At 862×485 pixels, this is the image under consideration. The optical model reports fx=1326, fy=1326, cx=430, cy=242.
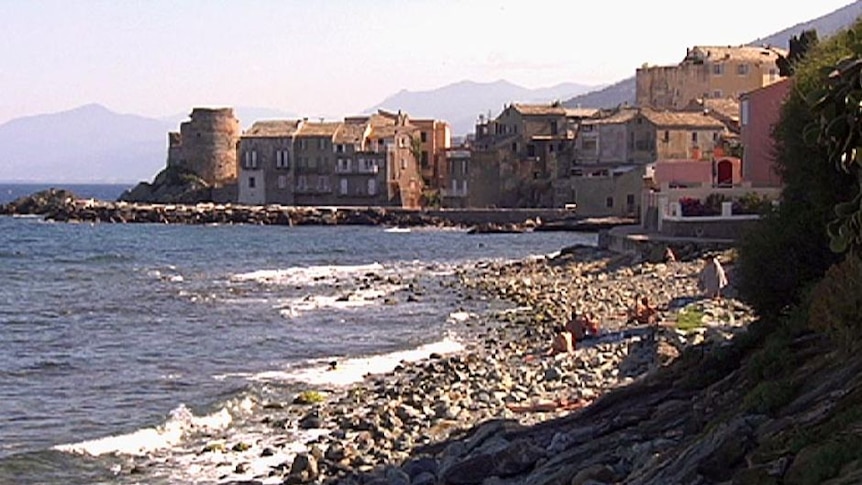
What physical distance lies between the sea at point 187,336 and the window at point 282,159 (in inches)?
1362

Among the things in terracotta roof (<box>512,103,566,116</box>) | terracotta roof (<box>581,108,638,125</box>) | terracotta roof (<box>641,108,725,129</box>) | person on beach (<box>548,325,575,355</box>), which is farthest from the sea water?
terracotta roof (<box>512,103,566,116</box>)

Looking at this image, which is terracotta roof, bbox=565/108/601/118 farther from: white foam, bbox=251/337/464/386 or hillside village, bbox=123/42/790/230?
white foam, bbox=251/337/464/386

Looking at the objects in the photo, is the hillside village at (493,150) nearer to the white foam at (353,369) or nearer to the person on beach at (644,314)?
the person on beach at (644,314)

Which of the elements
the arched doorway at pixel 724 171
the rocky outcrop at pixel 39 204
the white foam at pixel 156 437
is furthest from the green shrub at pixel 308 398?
the rocky outcrop at pixel 39 204

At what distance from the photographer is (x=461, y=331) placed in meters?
30.9

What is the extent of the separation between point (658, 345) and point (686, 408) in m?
6.00

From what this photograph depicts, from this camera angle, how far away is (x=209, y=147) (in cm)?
11231

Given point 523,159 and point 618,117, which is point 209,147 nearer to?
point 523,159

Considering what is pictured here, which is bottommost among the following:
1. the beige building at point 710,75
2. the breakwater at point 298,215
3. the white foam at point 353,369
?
the white foam at point 353,369

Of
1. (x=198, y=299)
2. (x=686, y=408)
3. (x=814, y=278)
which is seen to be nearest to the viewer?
(x=686, y=408)

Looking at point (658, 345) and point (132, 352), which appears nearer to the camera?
point (658, 345)

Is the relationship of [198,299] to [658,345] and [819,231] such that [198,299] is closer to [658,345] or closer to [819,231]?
A: [658,345]

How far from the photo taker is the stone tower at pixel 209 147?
112 m

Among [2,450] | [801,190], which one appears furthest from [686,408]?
[2,450]
